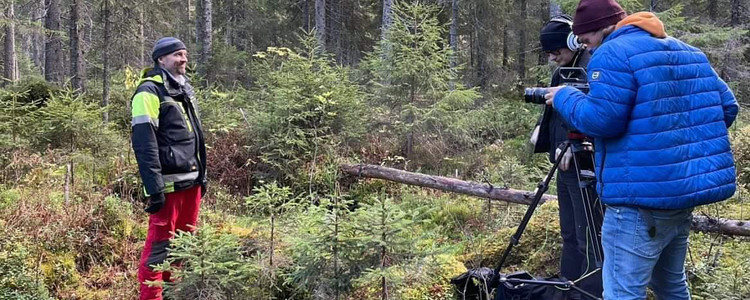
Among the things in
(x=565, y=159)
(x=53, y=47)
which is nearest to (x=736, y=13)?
(x=565, y=159)

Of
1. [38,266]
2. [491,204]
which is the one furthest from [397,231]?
[491,204]

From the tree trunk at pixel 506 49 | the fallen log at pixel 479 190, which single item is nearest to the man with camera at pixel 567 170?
the fallen log at pixel 479 190

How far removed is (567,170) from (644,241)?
989 millimetres

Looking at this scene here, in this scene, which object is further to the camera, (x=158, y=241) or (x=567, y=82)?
(x=158, y=241)

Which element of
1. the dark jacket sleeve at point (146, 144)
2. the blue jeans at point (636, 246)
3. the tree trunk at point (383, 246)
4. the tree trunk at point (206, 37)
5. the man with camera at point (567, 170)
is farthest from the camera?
the tree trunk at point (206, 37)

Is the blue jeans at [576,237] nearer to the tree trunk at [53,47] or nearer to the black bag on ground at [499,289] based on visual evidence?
the black bag on ground at [499,289]

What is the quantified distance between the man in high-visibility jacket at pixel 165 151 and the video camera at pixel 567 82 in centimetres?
267

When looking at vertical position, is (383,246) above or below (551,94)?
below

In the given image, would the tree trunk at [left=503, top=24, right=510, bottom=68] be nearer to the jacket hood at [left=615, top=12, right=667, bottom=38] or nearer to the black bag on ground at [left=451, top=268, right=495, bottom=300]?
the black bag on ground at [left=451, top=268, right=495, bottom=300]

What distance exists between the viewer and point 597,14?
8.11 ft

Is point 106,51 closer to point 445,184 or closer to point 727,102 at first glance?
point 445,184

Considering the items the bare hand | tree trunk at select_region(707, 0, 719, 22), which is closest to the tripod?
the bare hand

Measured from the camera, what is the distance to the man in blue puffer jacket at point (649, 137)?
7.22 ft

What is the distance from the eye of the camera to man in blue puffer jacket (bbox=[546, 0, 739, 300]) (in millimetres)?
2199
